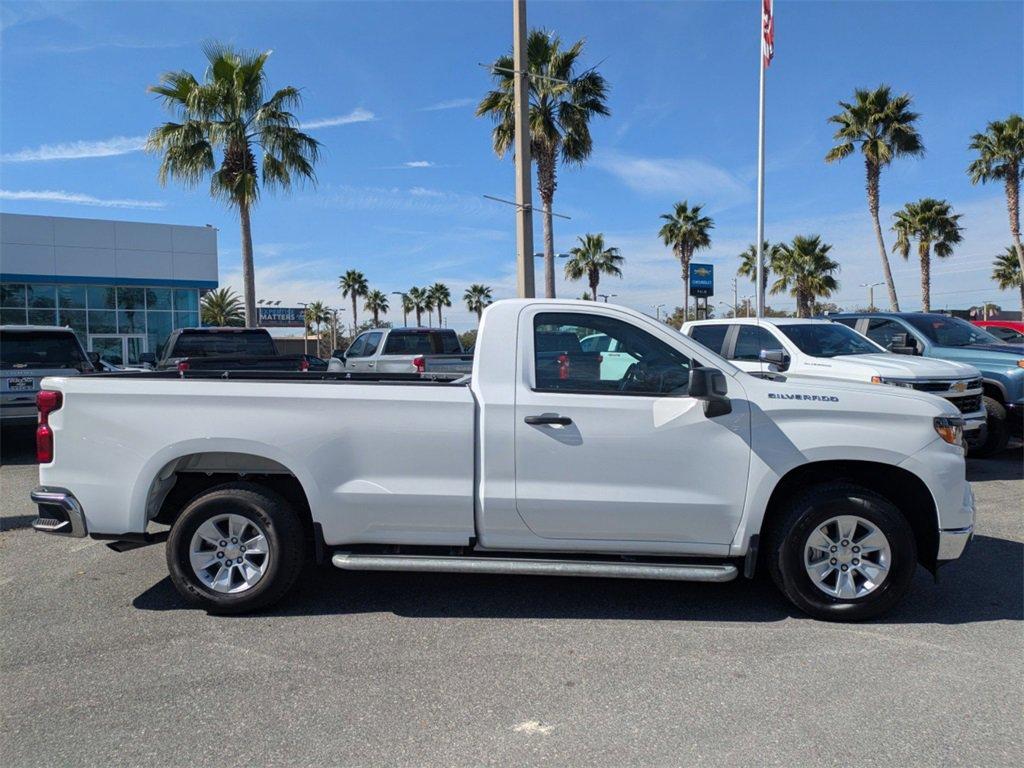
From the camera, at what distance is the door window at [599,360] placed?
4582mm

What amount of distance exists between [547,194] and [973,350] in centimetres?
1440

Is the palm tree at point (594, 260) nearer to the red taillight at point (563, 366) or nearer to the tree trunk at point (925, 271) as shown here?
the tree trunk at point (925, 271)

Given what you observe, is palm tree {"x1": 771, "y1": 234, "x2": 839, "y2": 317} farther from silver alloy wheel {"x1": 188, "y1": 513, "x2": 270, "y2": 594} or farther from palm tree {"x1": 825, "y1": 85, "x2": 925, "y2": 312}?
silver alloy wheel {"x1": 188, "y1": 513, "x2": 270, "y2": 594}

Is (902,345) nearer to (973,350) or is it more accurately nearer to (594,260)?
(973,350)

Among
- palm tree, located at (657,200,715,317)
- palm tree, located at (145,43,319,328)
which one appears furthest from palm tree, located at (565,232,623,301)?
palm tree, located at (145,43,319,328)

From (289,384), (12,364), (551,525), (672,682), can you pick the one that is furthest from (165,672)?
(12,364)

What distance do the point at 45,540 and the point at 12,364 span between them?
5.72 m

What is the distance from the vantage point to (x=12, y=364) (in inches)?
431

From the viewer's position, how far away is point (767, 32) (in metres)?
17.5

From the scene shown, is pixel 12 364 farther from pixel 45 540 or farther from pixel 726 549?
pixel 726 549

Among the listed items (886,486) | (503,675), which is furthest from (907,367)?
(503,675)

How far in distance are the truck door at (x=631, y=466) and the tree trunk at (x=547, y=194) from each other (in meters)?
17.0

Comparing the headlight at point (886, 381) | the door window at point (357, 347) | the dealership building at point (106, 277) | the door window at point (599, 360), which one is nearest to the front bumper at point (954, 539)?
the door window at point (599, 360)

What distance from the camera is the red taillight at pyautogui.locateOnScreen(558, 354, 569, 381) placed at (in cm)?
461
